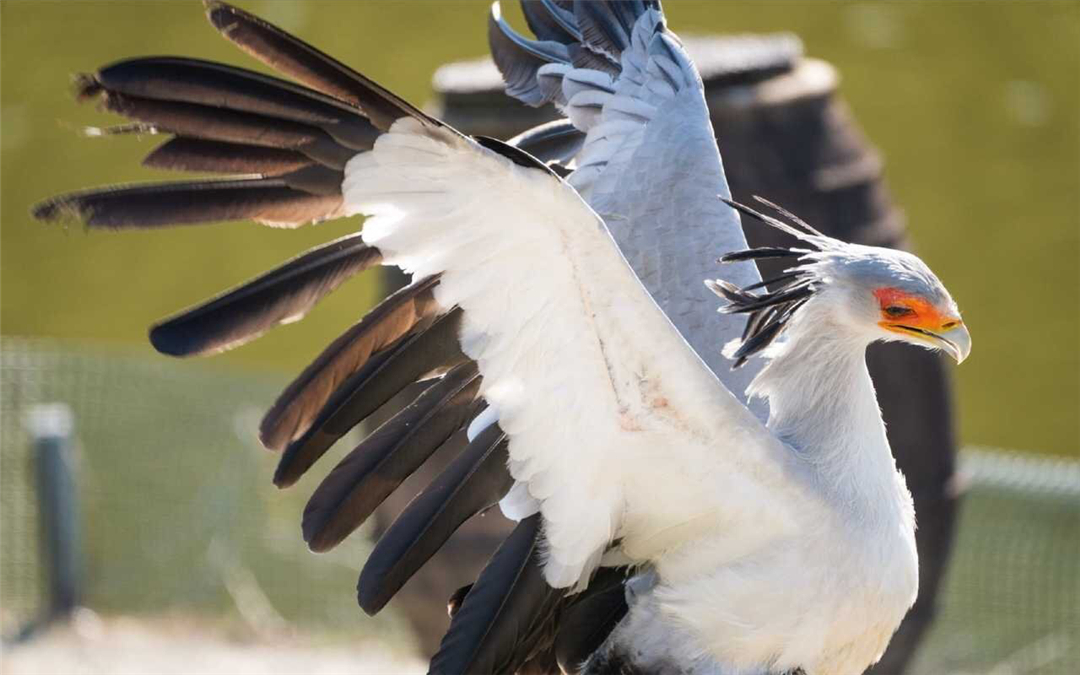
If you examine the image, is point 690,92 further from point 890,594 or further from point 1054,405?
point 1054,405

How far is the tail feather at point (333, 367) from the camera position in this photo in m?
2.47

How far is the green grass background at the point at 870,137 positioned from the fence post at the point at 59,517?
1704 mm

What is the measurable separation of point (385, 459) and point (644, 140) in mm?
1072

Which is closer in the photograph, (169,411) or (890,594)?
(890,594)

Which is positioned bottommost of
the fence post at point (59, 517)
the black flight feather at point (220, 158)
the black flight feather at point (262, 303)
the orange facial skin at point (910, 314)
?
the fence post at point (59, 517)

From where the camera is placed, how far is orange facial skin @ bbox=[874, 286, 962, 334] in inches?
101

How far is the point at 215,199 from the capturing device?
2436mm

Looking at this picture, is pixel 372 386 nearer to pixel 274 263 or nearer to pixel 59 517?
pixel 59 517

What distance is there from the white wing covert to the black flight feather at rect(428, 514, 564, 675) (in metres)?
0.06

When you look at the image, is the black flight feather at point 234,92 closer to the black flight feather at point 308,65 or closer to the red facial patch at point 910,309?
the black flight feather at point 308,65

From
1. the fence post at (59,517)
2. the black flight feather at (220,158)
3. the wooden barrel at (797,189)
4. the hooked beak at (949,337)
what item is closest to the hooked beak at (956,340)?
the hooked beak at (949,337)

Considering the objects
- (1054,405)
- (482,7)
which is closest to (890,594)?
(1054,405)

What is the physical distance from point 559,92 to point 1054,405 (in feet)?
13.7

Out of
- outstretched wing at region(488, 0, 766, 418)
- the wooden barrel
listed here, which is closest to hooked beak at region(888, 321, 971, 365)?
outstretched wing at region(488, 0, 766, 418)
